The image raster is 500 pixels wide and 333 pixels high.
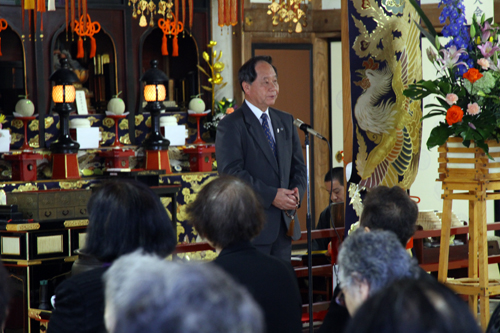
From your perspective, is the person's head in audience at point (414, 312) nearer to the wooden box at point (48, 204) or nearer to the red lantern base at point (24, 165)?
the wooden box at point (48, 204)

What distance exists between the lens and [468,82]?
3.10 metres

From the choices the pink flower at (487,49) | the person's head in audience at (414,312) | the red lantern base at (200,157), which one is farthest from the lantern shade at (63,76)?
the person's head in audience at (414,312)

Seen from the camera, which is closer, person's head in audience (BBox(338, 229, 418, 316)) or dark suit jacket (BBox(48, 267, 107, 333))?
person's head in audience (BBox(338, 229, 418, 316))

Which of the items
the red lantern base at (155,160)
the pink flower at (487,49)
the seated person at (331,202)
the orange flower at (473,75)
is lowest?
the seated person at (331,202)

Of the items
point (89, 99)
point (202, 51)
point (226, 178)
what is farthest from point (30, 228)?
point (202, 51)

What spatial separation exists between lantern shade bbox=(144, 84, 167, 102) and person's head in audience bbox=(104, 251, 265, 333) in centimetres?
610

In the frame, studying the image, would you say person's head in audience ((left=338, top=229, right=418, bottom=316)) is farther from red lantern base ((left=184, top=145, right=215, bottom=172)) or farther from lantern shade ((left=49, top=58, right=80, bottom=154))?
red lantern base ((left=184, top=145, right=215, bottom=172))

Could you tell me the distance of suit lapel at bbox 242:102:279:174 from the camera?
10.6 feet

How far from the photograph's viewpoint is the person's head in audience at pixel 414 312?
2.54 ft

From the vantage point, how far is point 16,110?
6.30 metres

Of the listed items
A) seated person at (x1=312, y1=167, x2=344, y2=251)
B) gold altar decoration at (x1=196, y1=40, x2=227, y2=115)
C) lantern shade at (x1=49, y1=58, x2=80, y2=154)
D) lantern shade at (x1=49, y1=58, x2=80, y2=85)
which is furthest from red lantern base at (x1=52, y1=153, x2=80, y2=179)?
seated person at (x1=312, y1=167, x2=344, y2=251)

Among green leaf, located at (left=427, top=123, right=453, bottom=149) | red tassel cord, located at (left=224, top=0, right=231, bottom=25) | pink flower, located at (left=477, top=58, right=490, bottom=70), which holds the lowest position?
green leaf, located at (left=427, top=123, right=453, bottom=149)

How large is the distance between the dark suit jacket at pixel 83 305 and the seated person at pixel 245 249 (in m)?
0.34

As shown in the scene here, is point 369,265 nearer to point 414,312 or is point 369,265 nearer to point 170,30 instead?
point 414,312
